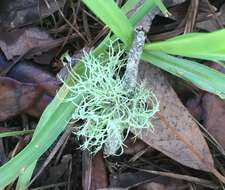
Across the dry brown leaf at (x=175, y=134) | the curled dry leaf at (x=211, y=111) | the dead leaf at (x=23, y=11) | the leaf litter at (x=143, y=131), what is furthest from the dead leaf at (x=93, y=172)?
the dead leaf at (x=23, y=11)

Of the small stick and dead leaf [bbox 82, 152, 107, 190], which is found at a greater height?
the small stick

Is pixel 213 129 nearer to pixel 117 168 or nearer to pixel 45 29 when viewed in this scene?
pixel 117 168

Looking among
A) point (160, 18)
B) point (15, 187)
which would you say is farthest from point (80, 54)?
point (15, 187)

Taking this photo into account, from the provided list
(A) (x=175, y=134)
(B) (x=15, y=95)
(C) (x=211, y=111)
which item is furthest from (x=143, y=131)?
(B) (x=15, y=95)

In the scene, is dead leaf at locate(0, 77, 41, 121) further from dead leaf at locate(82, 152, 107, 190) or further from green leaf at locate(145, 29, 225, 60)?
green leaf at locate(145, 29, 225, 60)

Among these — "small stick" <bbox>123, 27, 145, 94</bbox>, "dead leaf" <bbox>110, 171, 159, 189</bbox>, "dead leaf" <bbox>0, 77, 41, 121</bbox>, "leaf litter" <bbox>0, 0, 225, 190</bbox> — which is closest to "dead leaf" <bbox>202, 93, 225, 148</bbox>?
"leaf litter" <bbox>0, 0, 225, 190</bbox>

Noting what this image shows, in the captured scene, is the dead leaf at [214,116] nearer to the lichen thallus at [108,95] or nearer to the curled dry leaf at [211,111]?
the curled dry leaf at [211,111]
